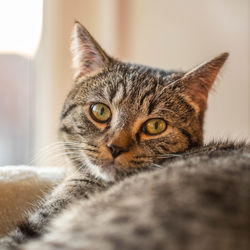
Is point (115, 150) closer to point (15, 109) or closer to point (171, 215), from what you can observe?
point (171, 215)

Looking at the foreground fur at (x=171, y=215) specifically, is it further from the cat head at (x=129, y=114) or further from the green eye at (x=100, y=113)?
the green eye at (x=100, y=113)

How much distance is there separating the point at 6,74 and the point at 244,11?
161 centimetres

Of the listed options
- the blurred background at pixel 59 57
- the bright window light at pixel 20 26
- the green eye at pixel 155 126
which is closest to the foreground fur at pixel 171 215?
the green eye at pixel 155 126

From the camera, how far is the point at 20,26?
247 centimetres

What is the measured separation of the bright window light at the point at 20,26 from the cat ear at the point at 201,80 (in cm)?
137

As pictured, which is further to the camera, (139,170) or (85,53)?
(85,53)

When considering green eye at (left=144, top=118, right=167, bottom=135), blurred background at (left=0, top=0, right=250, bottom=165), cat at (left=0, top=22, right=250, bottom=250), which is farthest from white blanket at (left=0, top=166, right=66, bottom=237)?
blurred background at (left=0, top=0, right=250, bottom=165)

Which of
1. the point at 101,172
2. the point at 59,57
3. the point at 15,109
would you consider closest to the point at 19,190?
the point at 101,172

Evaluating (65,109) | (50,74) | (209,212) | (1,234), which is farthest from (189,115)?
(50,74)

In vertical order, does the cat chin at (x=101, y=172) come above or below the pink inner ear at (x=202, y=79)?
below

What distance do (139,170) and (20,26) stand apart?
1.62 metres

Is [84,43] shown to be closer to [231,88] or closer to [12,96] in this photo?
[12,96]

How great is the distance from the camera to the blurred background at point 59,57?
2.47 m

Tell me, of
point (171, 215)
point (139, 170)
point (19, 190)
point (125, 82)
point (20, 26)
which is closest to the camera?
point (171, 215)
